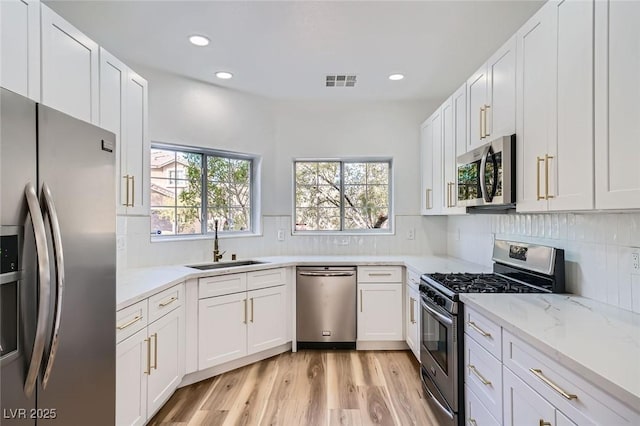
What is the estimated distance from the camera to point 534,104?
69.6 inches

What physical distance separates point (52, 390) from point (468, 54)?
129 inches

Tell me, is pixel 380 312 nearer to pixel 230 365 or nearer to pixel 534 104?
pixel 230 365

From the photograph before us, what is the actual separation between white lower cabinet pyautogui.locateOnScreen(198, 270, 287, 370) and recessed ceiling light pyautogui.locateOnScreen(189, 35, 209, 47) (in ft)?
6.34

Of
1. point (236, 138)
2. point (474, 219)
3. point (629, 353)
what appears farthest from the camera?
point (236, 138)

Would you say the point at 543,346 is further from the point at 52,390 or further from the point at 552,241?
the point at 52,390

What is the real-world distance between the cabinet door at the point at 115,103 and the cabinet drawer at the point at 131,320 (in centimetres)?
64

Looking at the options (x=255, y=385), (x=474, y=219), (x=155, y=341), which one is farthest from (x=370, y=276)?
(x=155, y=341)

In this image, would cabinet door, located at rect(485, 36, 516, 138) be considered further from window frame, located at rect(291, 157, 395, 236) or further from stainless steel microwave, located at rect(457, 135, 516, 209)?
window frame, located at rect(291, 157, 395, 236)

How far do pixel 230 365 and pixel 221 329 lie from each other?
40cm

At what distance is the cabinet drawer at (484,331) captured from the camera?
62.3 inches

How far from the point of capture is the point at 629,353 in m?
1.11

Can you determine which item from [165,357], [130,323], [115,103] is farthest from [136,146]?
[165,357]

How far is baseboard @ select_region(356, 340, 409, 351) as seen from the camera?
11.5 feet

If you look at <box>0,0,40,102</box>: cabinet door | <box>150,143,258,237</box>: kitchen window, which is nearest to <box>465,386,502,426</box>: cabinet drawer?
<box>0,0,40,102</box>: cabinet door
